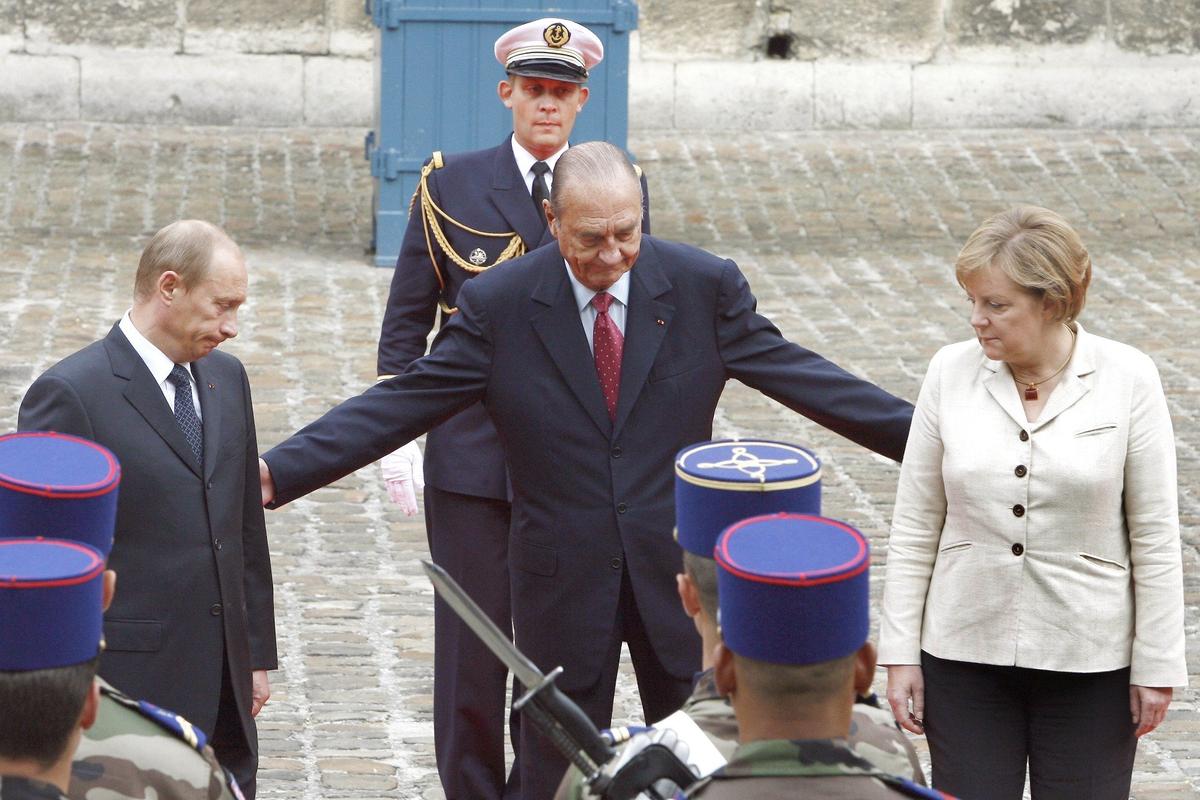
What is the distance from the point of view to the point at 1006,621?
3.91m

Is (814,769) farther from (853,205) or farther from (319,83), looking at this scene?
(319,83)

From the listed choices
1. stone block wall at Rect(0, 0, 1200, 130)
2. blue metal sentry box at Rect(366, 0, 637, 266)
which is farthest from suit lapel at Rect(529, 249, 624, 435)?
stone block wall at Rect(0, 0, 1200, 130)

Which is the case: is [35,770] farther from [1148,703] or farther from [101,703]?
[1148,703]

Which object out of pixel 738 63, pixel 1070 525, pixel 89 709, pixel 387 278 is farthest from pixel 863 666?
pixel 738 63

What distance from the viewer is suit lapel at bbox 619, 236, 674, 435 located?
4262 millimetres

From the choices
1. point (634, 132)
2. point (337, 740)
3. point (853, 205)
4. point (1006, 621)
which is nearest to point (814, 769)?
point (1006, 621)

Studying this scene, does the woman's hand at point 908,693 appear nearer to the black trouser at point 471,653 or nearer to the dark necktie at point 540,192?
the black trouser at point 471,653

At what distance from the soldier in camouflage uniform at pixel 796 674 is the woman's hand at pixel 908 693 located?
4.43 feet

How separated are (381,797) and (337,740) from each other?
43cm

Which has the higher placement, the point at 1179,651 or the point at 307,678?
the point at 1179,651

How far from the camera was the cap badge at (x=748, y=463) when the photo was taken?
11.0ft

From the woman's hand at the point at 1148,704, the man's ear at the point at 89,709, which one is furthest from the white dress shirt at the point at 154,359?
the woman's hand at the point at 1148,704

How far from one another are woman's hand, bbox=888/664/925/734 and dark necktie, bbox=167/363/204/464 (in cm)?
147

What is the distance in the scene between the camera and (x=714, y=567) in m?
3.06
